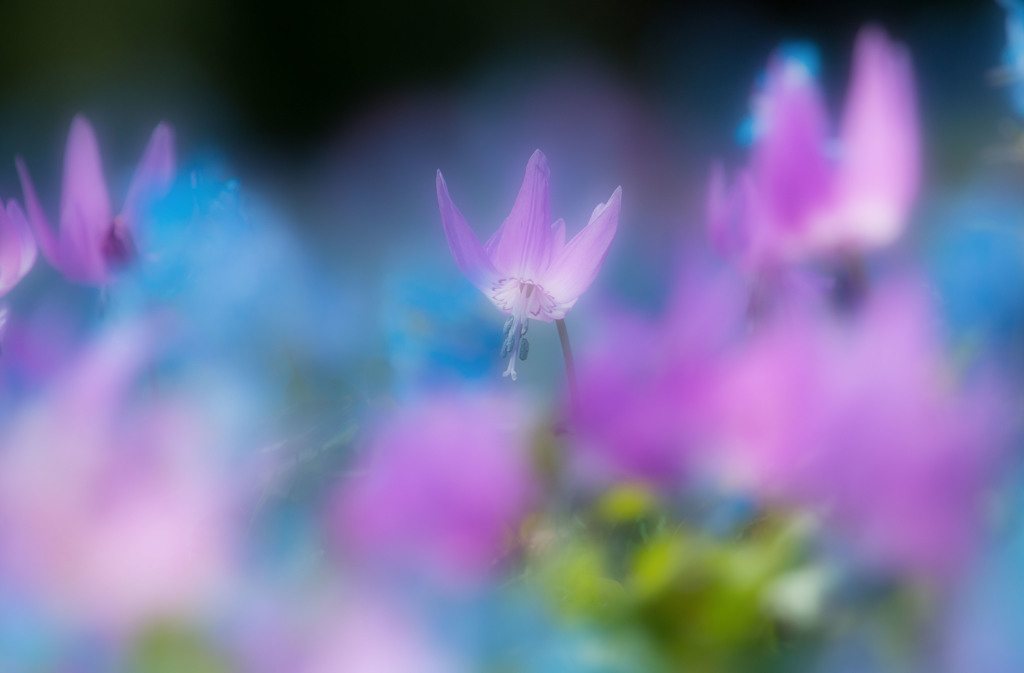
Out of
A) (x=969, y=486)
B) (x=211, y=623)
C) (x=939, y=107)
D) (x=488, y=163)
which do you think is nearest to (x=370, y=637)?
(x=211, y=623)

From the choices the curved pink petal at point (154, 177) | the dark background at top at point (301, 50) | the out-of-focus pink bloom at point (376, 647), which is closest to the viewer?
the out-of-focus pink bloom at point (376, 647)

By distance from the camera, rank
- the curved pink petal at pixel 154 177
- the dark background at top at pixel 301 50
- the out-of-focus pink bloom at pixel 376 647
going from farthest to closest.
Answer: the dark background at top at pixel 301 50 < the curved pink petal at pixel 154 177 < the out-of-focus pink bloom at pixel 376 647

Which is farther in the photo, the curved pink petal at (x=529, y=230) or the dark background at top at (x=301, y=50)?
the dark background at top at (x=301, y=50)

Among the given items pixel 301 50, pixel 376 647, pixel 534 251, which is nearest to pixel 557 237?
pixel 534 251

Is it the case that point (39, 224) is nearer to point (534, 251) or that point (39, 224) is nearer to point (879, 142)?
point (534, 251)

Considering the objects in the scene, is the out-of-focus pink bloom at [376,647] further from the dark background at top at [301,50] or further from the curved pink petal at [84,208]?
the dark background at top at [301,50]

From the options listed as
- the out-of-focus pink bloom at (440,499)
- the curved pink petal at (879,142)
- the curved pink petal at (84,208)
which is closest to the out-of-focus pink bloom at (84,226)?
the curved pink petal at (84,208)

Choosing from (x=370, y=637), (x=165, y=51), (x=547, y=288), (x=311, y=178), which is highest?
(x=165, y=51)

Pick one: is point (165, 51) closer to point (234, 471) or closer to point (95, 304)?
point (95, 304)
